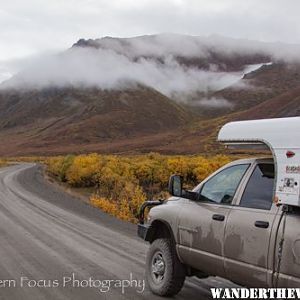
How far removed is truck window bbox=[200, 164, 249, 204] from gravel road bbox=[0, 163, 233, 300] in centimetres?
137

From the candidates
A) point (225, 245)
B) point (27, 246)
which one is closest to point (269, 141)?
point (225, 245)

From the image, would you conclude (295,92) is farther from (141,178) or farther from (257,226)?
(257,226)

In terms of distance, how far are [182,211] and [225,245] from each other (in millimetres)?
1033

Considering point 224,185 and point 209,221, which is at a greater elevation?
point 224,185

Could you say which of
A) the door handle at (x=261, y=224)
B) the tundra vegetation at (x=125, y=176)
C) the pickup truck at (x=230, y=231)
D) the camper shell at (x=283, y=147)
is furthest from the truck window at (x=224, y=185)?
the tundra vegetation at (x=125, y=176)

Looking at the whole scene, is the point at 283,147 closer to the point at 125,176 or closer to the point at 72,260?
the point at 72,260

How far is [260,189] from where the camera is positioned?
221 inches

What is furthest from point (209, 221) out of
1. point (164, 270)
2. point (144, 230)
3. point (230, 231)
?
point (144, 230)

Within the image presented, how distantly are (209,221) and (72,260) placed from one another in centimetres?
379

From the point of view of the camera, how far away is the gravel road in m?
7.11

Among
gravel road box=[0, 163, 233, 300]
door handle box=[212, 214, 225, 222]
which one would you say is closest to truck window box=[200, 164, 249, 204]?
door handle box=[212, 214, 225, 222]

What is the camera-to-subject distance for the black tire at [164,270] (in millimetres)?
6762

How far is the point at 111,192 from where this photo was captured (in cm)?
2873

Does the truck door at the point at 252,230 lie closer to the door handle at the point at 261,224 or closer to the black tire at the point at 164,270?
the door handle at the point at 261,224
